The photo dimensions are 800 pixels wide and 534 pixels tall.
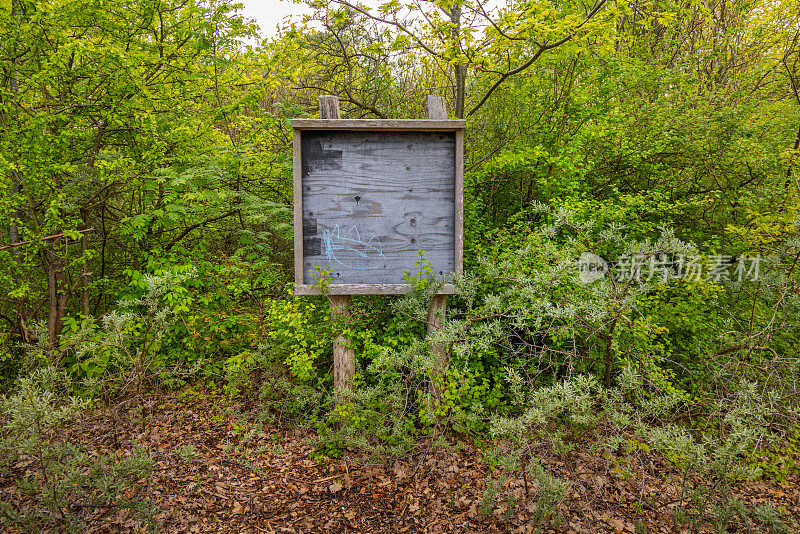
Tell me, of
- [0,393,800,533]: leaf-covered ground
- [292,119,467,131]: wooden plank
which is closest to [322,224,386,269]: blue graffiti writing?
[292,119,467,131]: wooden plank

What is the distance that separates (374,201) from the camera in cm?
351

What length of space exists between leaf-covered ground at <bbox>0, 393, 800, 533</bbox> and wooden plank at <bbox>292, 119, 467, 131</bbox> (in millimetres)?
2510

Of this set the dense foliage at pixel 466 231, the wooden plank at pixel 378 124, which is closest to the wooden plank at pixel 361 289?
the dense foliage at pixel 466 231

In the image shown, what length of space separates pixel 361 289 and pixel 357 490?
4.91 ft

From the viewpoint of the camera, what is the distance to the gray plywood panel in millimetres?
3473

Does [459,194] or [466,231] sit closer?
[459,194]

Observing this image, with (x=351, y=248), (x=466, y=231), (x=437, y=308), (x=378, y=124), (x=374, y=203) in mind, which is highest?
(x=378, y=124)

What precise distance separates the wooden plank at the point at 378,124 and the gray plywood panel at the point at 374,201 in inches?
3.3

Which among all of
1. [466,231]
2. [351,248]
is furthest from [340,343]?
[466,231]

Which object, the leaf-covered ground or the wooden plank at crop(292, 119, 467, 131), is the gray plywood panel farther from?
the leaf-covered ground

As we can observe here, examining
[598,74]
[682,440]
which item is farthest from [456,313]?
[598,74]

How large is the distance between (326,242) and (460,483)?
2.10 meters

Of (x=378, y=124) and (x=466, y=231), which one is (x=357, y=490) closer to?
(x=466, y=231)

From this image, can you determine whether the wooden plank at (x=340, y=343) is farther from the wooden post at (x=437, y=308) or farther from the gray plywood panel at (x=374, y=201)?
the wooden post at (x=437, y=308)
